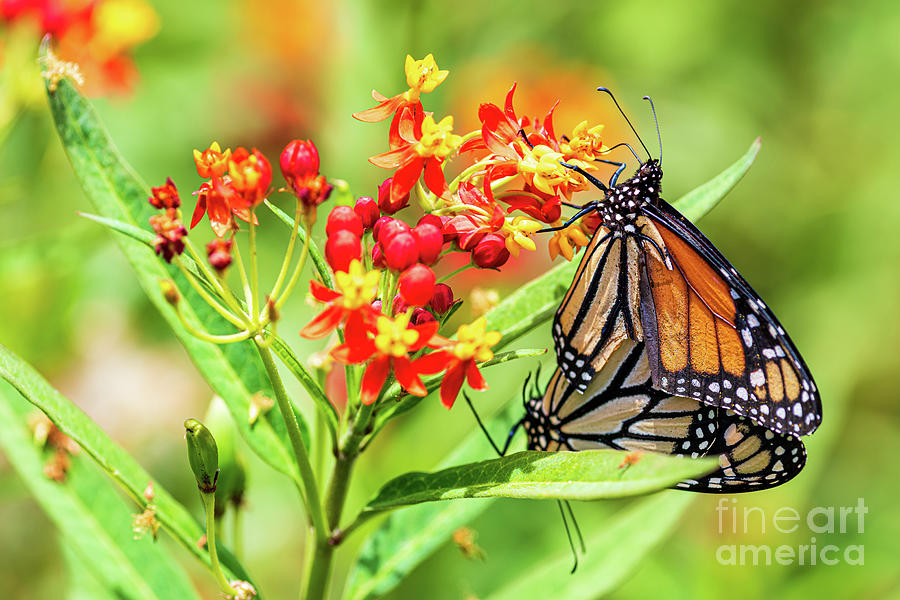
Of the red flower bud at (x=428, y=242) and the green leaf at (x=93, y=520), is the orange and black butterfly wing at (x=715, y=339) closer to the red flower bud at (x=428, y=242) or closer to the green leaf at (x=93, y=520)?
the red flower bud at (x=428, y=242)

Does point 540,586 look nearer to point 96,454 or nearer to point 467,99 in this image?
point 96,454

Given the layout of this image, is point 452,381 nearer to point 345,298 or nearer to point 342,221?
point 345,298

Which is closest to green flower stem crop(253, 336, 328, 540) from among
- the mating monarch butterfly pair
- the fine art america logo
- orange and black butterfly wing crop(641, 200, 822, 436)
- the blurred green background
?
the mating monarch butterfly pair

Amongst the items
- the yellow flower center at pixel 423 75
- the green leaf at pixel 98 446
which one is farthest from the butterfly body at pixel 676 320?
the green leaf at pixel 98 446

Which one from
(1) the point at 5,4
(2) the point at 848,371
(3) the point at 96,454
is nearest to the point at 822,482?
(2) the point at 848,371

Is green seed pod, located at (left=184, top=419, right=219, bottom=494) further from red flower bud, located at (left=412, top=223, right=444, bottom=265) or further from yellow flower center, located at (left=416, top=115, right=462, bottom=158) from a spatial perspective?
yellow flower center, located at (left=416, top=115, right=462, bottom=158)
